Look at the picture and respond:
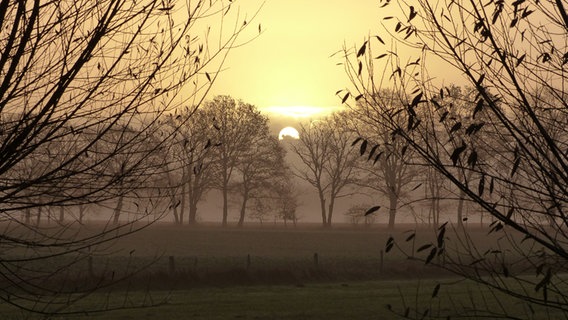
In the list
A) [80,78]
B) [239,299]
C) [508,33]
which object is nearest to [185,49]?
[80,78]

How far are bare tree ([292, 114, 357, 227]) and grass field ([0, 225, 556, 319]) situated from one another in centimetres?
2135

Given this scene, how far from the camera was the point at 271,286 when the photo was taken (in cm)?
3291

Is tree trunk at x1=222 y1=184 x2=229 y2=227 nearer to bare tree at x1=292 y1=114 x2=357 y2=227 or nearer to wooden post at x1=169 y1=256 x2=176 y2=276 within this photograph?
bare tree at x1=292 y1=114 x2=357 y2=227

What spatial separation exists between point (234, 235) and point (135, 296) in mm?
31571

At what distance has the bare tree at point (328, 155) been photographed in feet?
241

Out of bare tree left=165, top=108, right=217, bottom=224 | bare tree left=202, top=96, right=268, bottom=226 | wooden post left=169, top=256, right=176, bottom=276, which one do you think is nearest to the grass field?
wooden post left=169, top=256, right=176, bottom=276

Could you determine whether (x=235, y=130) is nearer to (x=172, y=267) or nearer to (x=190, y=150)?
(x=172, y=267)

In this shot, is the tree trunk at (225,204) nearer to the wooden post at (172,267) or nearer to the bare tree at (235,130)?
the bare tree at (235,130)

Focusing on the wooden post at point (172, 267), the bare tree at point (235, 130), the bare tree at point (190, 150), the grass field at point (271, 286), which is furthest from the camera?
the bare tree at point (235, 130)

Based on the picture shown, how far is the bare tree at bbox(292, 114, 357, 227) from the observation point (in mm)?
73500

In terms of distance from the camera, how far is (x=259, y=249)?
50594 millimetres

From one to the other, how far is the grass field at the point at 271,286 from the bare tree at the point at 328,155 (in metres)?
21.3

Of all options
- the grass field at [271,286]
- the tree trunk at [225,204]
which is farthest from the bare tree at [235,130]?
the grass field at [271,286]

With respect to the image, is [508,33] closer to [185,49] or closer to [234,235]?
[185,49]
